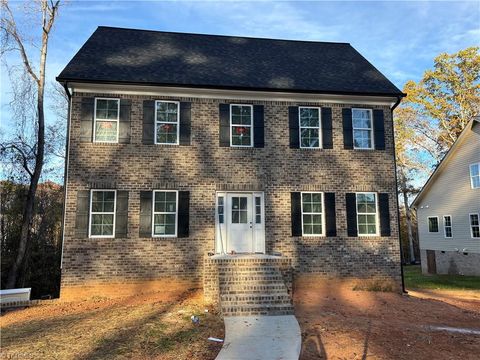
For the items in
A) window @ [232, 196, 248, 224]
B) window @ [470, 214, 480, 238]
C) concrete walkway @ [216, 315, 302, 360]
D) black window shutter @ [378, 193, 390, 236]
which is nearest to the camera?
concrete walkway @ [216, 315, 302, 360]

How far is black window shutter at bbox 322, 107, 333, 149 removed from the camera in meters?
12.0

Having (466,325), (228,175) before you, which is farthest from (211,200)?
(466,325)

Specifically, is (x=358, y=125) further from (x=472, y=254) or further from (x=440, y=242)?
(x=440, y=242)

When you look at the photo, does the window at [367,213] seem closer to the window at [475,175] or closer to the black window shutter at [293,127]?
the black window shutter at [293,127]

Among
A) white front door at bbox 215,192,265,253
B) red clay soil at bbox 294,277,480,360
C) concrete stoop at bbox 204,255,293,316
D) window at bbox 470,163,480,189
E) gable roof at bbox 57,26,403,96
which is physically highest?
gable roof at bbox 57,26,403,96

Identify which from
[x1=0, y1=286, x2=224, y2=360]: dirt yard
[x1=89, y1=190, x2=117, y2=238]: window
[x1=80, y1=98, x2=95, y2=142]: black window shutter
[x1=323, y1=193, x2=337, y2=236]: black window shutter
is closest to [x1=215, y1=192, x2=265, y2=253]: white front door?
[x1=0, y1=286, x2=224, y2=360]: dirt yard

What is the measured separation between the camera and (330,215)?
38.0 feet

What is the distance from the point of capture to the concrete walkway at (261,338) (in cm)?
563

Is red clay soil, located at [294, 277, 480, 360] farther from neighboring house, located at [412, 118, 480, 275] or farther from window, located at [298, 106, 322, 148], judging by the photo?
neighboring house, located at [412, 118, 480, 275]

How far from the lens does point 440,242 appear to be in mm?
23094

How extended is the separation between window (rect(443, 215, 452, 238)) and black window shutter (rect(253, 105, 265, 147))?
15.9 m

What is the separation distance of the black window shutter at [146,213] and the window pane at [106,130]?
1.95 meters

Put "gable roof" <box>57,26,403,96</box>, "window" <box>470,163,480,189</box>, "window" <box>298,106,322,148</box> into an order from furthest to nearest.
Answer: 1. "window" <box>470,163,480,189</box>
2. "window" <box>298,106,322,148</box>
3. "gable roof" <box>57,26,403,96</box>

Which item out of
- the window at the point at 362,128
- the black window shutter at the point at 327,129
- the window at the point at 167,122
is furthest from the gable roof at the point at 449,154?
the window at the point at 167,122
